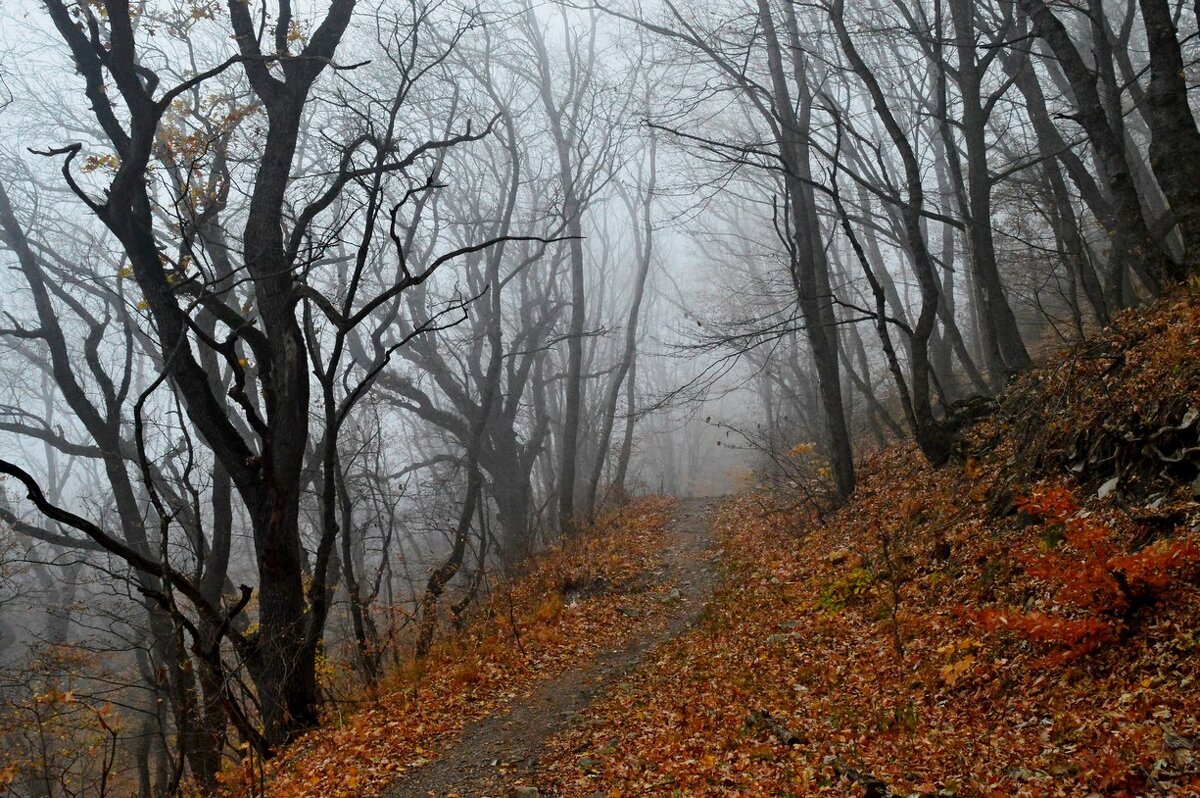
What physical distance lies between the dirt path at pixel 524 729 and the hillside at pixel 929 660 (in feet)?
0.10

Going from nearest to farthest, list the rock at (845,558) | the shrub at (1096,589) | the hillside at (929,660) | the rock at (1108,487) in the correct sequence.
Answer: the hillside at (929,660), the shrub at (1096,589), the rock at (1108,487), the rock at (845,558)

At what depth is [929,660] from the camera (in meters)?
5.27

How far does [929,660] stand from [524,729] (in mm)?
3118

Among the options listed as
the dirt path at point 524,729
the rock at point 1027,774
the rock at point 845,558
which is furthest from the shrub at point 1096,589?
the dirt path at point 524,729

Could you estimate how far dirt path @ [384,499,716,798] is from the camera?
522 cm

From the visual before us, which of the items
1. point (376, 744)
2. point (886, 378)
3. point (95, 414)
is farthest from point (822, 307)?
point (886, 378)

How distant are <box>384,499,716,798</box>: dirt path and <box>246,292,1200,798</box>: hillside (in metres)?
0.03

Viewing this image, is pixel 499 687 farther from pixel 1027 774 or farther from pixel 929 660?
pixel 1027 774

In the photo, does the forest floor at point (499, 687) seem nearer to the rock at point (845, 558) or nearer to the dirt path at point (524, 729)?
the dirt path at point (524, 729)

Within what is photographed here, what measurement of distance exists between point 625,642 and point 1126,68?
40.8 ft

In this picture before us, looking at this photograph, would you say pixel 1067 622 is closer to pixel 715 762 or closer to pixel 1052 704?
pixel 1052 704

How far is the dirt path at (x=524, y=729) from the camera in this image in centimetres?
522

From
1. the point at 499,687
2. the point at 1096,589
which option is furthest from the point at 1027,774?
the point at 499,687

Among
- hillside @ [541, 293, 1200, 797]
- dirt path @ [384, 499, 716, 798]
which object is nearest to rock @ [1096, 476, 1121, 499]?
hillside @ [541, 293, 1200, 797]
